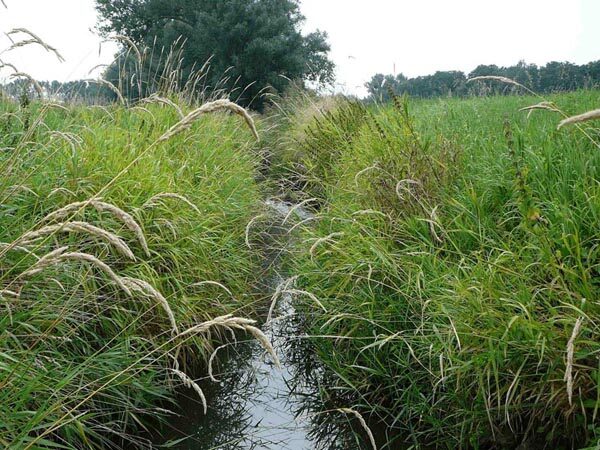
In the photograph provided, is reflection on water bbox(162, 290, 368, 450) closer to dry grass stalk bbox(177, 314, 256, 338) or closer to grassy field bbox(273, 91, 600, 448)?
grassy field bbox(273, 91, 600, 448)

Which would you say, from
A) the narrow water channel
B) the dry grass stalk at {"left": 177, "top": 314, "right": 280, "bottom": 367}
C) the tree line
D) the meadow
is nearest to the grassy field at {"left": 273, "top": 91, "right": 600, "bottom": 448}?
the meadow

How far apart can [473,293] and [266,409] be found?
4.28ft

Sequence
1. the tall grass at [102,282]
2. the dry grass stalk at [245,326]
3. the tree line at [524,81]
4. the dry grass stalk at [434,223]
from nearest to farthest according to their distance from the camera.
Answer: the dry grass stalk at [245,326] < the tall grass at [102,282] < the dry grass stalk at [434,223] < the tree line at [524,81]

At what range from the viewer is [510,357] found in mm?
2656

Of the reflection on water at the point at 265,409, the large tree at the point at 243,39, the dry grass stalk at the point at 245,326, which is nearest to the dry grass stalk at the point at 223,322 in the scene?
the dry grass stalk at the point at 245,326

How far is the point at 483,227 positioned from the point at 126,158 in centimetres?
233

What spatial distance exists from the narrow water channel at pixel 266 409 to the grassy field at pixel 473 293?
197 mm

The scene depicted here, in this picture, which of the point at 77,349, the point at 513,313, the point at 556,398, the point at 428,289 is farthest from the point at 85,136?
the point at 556,398

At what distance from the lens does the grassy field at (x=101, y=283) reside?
2254 mm

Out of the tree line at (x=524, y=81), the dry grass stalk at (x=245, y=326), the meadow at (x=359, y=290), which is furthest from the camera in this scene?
the tree line at (x=524, y=81)

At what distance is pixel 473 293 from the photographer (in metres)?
2.99

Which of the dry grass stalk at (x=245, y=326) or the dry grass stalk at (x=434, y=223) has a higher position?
the dry grass stalk at (x=245, y=326)

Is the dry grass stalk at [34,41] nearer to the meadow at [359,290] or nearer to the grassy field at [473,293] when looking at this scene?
the meadow at [359,290]

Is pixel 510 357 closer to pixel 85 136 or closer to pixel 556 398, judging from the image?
pixel 556 398
